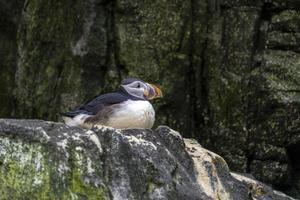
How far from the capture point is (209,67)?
35.3 feet

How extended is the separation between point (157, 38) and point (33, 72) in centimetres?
169

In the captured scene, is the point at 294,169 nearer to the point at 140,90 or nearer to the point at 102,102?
the point at 140,90

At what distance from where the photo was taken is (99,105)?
301 inches

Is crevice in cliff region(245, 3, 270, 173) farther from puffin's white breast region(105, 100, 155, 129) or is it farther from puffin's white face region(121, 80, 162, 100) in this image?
puffin's white breast region(105, 100, 155, 129)

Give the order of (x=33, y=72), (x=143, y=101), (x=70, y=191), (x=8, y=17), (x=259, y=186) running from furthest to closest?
(x=8, y=17)
(x=33, y=72)
(x=143, y=101)
(x=259, y=186)
(x=70, y=191)

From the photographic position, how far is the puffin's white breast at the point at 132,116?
7.29 m

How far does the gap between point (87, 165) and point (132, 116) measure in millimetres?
1411

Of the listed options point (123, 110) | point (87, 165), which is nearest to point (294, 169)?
point (123, 110)

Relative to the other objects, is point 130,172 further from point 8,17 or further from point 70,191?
point 8,17

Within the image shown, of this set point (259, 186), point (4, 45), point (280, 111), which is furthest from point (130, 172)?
point (4, 45)

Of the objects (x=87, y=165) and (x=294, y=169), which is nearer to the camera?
(x=87, y=165)

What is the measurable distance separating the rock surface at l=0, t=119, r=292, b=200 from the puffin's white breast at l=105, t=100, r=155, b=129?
921mm

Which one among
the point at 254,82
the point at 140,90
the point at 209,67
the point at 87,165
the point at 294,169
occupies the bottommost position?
the point at 294,169

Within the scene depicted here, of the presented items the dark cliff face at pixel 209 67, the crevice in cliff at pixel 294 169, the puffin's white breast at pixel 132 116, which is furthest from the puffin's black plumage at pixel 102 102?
the crevice in cliff at pixel 294 169
